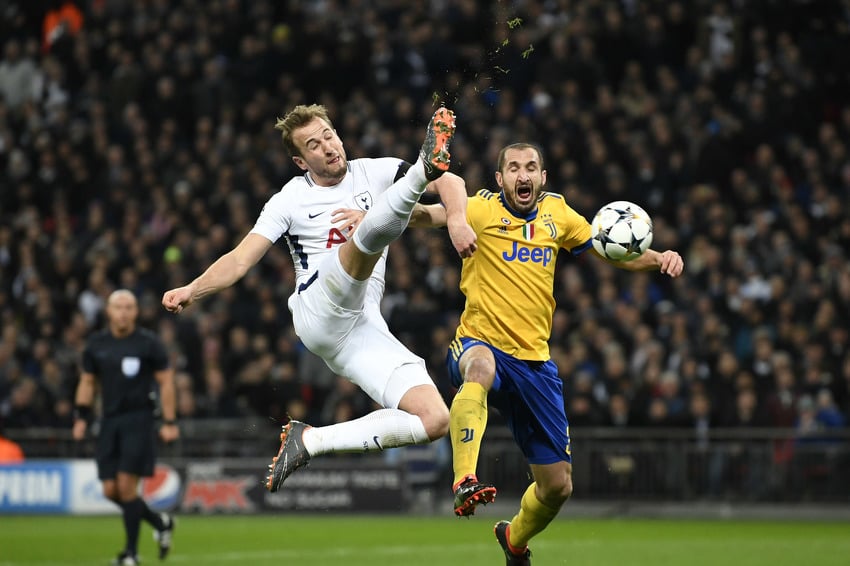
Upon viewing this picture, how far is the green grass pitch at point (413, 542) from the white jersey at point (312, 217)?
427 centimetres

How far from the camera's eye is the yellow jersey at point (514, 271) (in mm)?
8945

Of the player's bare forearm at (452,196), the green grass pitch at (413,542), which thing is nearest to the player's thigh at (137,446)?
the green grass pitch at (413,542)

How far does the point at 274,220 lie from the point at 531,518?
8.44 ft

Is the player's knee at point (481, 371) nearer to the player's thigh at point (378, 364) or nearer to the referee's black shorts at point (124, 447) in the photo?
the player's thigh at point (378, 364)

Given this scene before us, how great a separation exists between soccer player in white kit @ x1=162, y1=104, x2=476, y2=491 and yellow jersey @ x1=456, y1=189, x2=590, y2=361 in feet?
1.96

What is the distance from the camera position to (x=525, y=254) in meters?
9.08

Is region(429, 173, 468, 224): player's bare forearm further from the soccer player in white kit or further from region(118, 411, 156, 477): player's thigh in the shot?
region(118, 411, 156, 477): player's thigh

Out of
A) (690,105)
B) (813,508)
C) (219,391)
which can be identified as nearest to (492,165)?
(690,105)

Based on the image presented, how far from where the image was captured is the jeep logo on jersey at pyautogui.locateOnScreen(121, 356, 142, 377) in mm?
13078

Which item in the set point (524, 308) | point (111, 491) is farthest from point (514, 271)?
point (111, 491)

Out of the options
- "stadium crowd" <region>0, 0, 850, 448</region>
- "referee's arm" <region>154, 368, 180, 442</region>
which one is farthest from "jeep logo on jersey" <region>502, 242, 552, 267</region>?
"stadium crowd" <region>0, 0, 850, 448</region>

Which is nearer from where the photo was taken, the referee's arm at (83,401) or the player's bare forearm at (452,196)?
the player's bare forearm at (452,196)

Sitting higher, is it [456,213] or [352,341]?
[456,213]

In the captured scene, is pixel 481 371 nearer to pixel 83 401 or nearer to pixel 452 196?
pixel 452 196
